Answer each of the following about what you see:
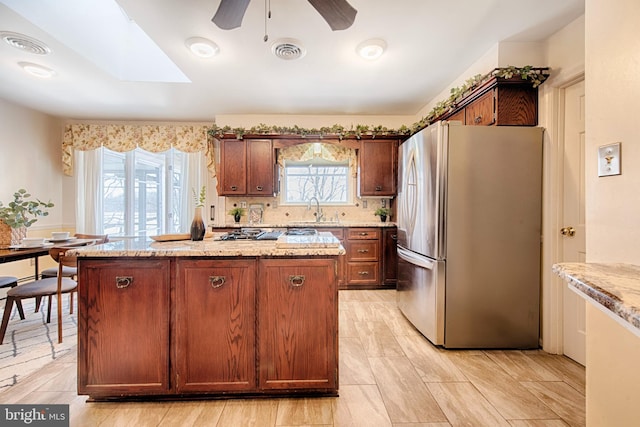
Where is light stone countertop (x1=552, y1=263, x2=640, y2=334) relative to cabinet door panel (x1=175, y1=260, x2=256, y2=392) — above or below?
above

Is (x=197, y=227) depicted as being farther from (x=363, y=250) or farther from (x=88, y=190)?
(x=88, y=190)

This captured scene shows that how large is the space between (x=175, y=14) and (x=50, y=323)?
313cm

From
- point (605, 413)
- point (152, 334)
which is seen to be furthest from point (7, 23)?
point (605, 413)

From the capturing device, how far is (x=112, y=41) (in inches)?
107

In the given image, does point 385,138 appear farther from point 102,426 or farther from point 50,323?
point 50,323

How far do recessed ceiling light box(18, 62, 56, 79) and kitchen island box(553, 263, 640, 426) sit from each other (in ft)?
14.5

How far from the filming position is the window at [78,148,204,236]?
4309 mm

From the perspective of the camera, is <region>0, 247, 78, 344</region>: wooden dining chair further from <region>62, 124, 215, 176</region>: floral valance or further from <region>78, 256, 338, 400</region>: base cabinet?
<region>62, 124, 215, 176</region>: floral valance

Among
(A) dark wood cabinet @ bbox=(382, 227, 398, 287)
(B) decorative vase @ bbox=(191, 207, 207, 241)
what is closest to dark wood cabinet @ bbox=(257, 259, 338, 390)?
(B) decorative vase @ bbox=(191, 207, 207, 241)

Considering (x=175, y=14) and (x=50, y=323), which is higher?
(x=175, y=14)

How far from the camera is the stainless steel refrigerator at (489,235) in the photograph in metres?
2.16

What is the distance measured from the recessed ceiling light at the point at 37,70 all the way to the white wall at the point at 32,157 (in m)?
1.31

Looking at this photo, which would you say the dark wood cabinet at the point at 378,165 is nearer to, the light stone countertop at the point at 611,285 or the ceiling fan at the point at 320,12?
the ceiling fan at the point at 320,12

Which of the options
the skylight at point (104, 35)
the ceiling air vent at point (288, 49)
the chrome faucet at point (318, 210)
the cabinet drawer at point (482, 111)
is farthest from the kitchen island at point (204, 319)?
the chrome faucet at point (318, 210)
